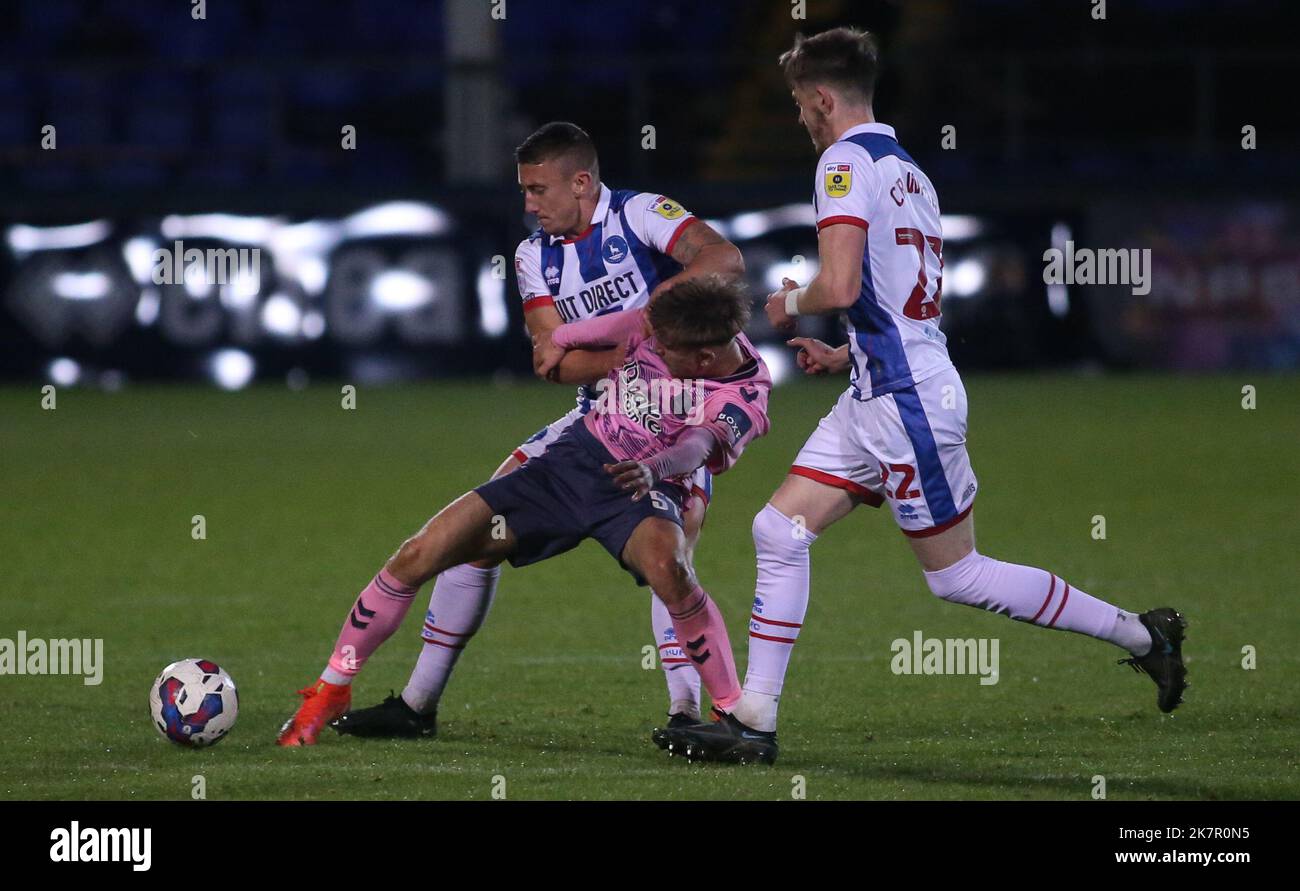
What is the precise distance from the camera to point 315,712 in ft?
19.2

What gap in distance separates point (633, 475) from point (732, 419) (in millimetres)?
502

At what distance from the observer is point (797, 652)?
764 cm

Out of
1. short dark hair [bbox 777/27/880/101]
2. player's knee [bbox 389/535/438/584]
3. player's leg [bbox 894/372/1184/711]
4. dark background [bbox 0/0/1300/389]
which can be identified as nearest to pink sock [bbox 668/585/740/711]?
player's leg [bbox 894/372/1184/711]

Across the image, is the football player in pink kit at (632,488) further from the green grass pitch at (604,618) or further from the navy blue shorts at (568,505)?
the green grass pitch at (604,618)

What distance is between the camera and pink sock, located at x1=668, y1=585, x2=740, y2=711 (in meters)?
5.68

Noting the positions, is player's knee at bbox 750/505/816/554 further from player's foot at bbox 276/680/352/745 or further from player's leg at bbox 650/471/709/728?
player's foot at bbox 276/680/352/745

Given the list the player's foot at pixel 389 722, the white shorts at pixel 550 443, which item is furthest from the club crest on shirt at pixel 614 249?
the player's foot at pixel 389 722

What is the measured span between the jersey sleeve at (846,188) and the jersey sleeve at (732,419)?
674 millimetres

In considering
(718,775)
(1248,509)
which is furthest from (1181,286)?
(718,775)

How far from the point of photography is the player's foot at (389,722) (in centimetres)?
597

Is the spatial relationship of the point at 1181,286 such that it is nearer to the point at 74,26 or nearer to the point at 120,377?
the point at 120,377

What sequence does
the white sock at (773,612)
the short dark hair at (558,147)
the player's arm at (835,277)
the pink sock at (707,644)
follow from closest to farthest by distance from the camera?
the player's arm at (835,277) < the white sock at (773,612) < the pink sock at (707,644) < the short dark hair at (558,147)

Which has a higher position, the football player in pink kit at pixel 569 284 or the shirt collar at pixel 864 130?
the shirt collar at pixel 864 130
